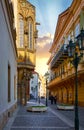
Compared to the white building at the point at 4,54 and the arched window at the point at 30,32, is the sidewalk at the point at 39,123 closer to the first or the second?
the white building at the point at 4,54

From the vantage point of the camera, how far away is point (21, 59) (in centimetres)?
4453

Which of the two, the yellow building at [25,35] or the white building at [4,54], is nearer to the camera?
the white building at [4,54]

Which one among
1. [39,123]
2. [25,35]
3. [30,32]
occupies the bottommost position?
[39,123]

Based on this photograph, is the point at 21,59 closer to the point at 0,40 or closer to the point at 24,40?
the point at 24,40

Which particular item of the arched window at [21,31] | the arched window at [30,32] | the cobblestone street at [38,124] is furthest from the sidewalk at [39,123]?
the arched window at [30,32]

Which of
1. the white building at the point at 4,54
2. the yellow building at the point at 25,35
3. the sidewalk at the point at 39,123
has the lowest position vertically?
the sidewalk at the point at 39,123

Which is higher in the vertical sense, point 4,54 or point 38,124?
point 4,54

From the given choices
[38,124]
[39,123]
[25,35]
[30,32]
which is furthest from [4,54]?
[30,32]

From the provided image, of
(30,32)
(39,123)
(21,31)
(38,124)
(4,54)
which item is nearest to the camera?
(4,54)

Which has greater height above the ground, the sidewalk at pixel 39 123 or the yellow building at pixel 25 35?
the yellow building at pixel 25 35

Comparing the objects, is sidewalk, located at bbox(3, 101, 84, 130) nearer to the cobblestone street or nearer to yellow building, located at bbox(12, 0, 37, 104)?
the cobblestone street

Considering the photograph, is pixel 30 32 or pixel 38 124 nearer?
pixel 38 124

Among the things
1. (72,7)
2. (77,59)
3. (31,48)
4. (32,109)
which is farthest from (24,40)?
(77,59)

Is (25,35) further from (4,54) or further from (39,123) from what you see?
(4,54)
